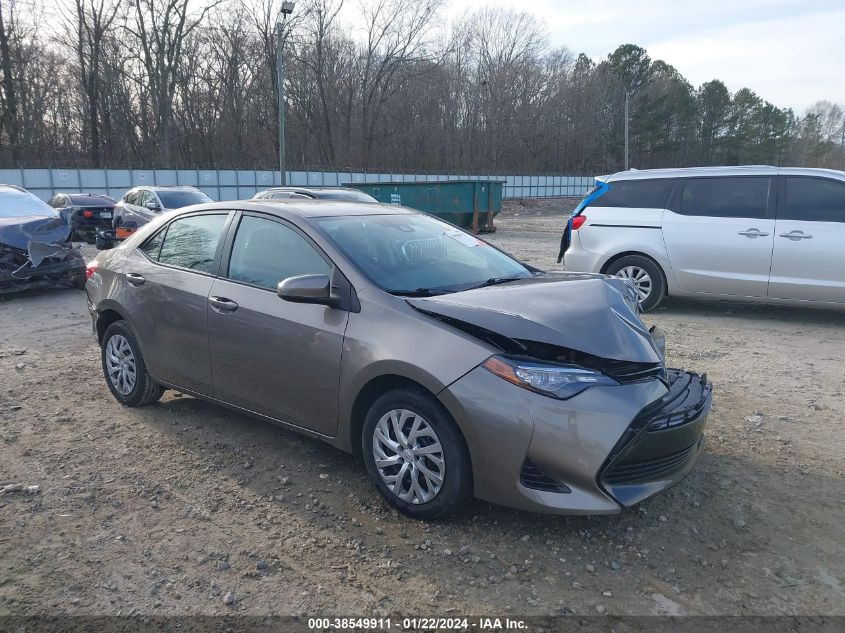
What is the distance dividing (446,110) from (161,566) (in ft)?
172

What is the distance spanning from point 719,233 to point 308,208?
5520 mm

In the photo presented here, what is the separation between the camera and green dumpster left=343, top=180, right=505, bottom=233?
20.5 meters

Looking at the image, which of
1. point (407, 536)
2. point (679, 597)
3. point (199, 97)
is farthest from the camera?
point (199, 97)

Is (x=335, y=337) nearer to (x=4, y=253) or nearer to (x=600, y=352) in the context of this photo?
(x=600, y=352)

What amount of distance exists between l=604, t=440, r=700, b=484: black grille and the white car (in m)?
5.08

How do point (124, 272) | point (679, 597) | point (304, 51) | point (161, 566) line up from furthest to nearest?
1. point (304, 51)
2. point (124, 272)
3. point (161, 566)
4. point (679, 597)

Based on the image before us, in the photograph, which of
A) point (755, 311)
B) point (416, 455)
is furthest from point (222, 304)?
point (755, 311)

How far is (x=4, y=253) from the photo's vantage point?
942 cm

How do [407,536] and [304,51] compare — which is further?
[304,51]

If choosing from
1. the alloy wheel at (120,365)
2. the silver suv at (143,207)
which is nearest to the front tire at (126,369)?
the alloy wheel at (120,365)

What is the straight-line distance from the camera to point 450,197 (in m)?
21.2

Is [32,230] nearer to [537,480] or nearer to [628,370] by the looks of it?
[537,480]

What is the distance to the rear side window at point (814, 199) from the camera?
7156 mm

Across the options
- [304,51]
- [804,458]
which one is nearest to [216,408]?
[804,458]
